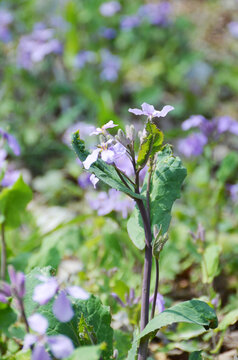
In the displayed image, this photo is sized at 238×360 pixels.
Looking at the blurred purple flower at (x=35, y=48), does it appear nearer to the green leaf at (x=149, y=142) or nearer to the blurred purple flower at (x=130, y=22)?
the blurred purple flower at (x=130, y=22)

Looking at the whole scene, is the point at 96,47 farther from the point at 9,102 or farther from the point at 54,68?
the point at 9,102

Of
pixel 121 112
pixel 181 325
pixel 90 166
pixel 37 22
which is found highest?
pixel 90 166

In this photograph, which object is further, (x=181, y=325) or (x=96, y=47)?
(x=96, y=47)

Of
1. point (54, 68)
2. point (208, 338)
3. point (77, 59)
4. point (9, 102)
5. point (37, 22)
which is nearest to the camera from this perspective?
point (208, 338)

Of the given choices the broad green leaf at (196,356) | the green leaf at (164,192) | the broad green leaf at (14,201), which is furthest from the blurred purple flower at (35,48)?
the broad green leaf at (196,356)

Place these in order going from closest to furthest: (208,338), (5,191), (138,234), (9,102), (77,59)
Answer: (138,234) < (208,338) < (5,191) < (9,102) < (77,59)

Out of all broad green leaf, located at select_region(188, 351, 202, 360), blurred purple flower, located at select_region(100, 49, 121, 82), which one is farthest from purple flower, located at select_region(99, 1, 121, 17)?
broad green leaf, located at select_region(188, 351, 202, 360)

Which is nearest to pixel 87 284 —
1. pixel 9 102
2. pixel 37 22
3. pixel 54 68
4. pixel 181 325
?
pixel 181 325
